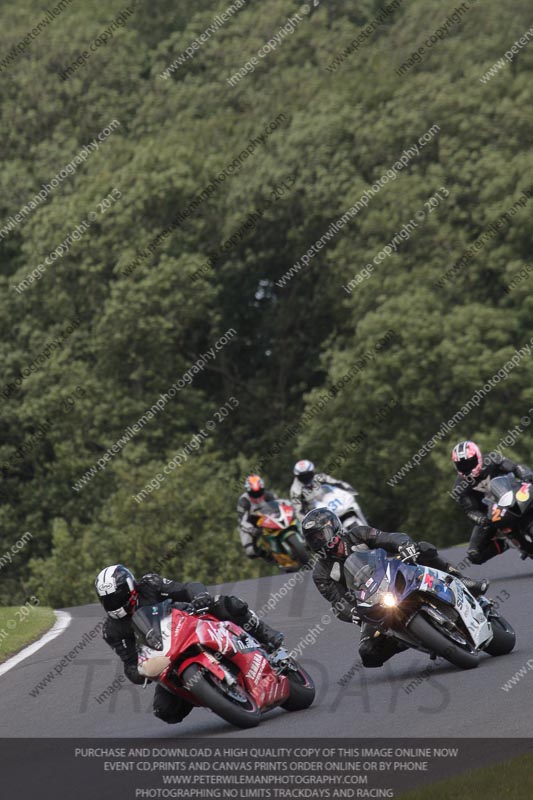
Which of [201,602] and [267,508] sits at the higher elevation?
[201,602]

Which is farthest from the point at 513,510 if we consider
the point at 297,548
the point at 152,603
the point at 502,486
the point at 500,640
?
the point at 297,548

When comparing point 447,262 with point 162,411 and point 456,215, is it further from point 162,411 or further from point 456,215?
point 162,411

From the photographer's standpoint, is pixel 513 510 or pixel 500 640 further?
pixel 513 510

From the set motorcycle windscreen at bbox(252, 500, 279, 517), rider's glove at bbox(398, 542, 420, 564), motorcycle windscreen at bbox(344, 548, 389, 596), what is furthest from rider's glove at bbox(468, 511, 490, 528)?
motorcycle windscreen at bbox(252, 500, 279, 517)

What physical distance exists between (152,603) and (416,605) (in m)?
1.79

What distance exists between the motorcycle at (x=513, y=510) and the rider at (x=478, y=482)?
0.39 metres

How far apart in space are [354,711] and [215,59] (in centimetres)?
4060

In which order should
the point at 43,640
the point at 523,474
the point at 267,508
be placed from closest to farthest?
the point at 523,474
the point at 43,640
the point at 267,508

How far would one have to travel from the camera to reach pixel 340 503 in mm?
18531

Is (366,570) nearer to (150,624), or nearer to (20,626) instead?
(150,624)

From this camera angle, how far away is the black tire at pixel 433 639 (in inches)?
381

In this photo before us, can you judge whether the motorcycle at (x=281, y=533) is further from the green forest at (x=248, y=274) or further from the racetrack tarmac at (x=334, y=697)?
the green forest at (x=248, y=274)

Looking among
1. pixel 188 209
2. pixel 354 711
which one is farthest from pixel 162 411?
pixel 354 711
